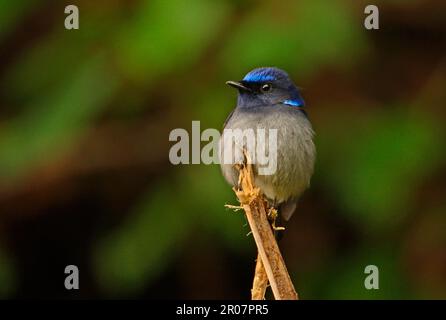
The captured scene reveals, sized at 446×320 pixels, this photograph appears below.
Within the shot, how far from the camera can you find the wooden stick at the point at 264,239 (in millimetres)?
3572

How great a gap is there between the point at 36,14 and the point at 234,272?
255cm

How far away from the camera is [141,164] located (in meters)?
7.15

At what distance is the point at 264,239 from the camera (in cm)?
382

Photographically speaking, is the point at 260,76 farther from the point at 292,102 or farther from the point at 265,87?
the point at 292,102

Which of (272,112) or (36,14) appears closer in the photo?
(272,112)

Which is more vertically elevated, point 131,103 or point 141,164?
point 131,103

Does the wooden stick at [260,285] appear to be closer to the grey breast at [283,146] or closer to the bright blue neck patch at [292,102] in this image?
the grey breast at [283,146]

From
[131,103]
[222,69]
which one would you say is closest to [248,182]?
[222,69]

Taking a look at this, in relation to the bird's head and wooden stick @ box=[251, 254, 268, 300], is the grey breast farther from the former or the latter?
wooden stick @ box=[251, 254, 268, 300]

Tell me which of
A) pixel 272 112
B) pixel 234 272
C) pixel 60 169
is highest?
pixel 272 112

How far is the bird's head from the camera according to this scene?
563cm

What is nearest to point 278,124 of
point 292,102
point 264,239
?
point 292,102

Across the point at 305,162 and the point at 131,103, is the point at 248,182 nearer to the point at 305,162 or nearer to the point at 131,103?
the point at 305,162

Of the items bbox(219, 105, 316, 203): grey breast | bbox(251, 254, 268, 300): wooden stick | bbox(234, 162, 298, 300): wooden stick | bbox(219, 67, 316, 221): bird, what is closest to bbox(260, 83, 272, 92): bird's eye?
bbox(219, 67, 316, 221): bird
